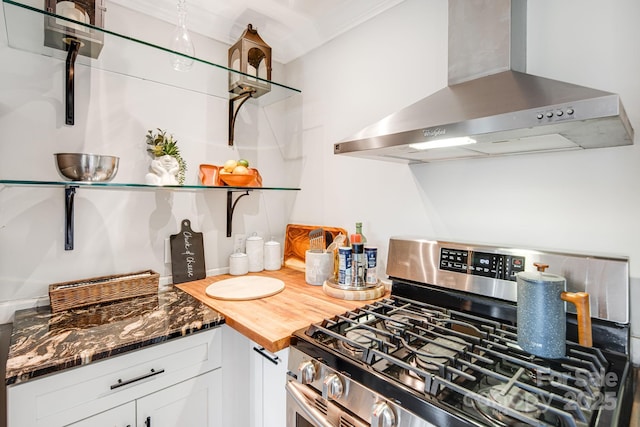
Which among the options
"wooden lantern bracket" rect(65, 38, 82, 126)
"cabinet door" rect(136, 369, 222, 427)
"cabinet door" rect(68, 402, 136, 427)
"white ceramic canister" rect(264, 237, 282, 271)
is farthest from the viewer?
"white ceramic canister" rect(264, 237, 282, 271)

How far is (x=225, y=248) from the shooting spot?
1905 mm

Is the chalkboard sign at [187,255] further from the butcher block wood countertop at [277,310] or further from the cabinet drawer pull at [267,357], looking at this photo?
the cabinet drawer pull at [267,357]

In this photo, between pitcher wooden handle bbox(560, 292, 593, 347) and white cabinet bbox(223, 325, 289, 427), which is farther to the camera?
white cabinet bbox(223, 325, 289, 427)

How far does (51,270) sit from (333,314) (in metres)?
1.21

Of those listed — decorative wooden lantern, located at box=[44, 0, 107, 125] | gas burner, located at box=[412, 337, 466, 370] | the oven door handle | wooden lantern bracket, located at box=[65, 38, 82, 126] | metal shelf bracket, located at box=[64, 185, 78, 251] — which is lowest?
the oven door handle

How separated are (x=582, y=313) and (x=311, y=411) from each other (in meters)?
0.82

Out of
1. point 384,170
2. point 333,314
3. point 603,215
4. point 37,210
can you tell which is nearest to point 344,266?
point 333,314

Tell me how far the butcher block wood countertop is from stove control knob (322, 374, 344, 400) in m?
0.20

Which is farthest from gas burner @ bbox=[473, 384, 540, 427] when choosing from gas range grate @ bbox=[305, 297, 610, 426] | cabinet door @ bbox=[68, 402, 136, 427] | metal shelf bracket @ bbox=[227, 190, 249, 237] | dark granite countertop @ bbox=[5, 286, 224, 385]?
metal shelf bracket @ bbox=[227, 190, 249, 237]

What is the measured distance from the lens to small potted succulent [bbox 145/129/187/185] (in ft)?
4.94

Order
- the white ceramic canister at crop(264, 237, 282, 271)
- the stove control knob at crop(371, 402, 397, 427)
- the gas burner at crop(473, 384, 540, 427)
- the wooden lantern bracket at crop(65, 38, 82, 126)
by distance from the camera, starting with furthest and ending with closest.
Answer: the white ceramic canister at crop(264, 237, 282, 271)
the wooden lantern bracket at crop(65, 38, 82, 126)
the stove control knob at crop(371, 402, 397, 427)
the gas burner at crop(473, 384, 540, 427)

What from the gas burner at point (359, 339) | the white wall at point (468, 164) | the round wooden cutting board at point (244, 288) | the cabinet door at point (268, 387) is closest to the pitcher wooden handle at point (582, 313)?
the white wall at point (468, 164)

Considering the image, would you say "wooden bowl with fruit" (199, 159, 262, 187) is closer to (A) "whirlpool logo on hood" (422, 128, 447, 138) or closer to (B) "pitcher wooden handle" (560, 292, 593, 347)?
(A) "whirlpool logo on hood" (422, 128, 447, 138)

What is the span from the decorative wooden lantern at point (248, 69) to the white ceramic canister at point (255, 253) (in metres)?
0.61
